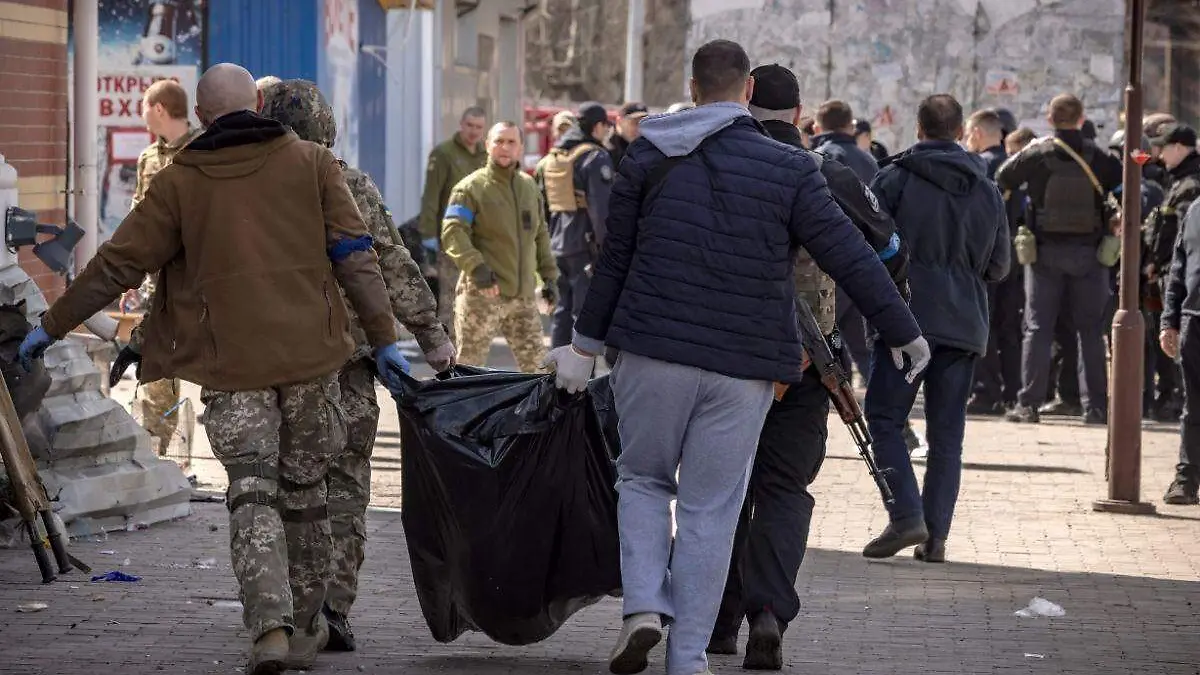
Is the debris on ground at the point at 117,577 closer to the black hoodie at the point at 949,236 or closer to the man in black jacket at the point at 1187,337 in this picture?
the black hoodie at the point at 949,236

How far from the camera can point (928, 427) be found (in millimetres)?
8727

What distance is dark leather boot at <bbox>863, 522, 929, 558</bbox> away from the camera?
8.48 meters

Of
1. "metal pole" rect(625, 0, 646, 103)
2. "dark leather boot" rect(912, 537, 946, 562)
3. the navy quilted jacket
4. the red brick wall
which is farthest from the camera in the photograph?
"metal pole" rect(625, 0, 646, 103)

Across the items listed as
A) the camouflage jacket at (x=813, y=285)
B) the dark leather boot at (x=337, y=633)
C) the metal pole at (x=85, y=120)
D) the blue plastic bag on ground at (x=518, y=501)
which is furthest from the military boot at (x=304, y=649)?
the metal pole at (x=85, y=120)

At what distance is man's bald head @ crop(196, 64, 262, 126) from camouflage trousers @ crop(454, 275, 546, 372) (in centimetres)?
581

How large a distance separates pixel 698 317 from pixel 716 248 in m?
0.20

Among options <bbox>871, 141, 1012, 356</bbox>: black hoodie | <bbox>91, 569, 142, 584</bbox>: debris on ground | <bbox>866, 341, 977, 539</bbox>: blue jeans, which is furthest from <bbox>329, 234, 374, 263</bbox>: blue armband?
<bbox>871, 141, 1012, 356</bbox>: black hoodie

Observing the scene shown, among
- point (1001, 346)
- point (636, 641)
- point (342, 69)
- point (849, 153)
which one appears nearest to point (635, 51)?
point (342, 69)

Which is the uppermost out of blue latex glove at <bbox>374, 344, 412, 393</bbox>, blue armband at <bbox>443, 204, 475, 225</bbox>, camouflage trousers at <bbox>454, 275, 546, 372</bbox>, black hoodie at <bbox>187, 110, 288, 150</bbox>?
black hoodie at <bbox>187, 110, 288, 150</bbox>

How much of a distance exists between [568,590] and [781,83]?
72.3 inches

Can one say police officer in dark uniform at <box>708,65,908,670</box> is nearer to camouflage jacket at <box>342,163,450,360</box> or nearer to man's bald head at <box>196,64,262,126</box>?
camouflage jacket at <box>342,163,450,360</box>

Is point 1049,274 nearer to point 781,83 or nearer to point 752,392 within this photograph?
point 781,83

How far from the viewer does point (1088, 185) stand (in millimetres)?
13508

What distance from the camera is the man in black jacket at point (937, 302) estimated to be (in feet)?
27.8
